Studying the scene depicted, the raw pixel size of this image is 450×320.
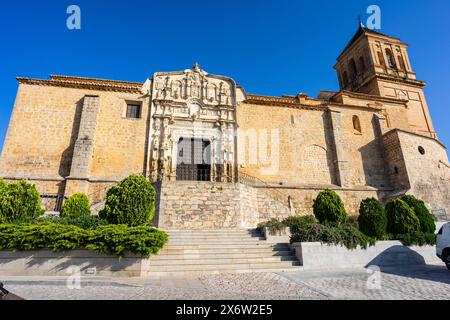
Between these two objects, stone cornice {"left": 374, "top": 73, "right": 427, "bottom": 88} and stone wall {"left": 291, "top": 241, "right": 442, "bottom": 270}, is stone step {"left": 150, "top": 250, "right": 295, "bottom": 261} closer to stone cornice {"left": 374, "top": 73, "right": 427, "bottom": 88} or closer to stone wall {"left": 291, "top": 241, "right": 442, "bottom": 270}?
stone wall {"left": 291, "top": 241, "right": 442, "bottom": 270}

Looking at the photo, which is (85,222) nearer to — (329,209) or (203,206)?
(203,206)

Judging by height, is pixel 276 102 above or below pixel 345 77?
below

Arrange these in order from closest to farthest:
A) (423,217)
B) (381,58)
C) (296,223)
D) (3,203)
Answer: (3,203) → (296,223) → (423,217) → (381,58)

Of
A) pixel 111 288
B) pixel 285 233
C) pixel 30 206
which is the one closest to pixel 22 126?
pixel 30 206

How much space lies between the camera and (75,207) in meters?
10.8

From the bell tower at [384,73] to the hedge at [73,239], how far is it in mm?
27313

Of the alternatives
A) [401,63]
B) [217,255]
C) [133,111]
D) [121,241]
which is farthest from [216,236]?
[401,63]

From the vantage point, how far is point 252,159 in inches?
709

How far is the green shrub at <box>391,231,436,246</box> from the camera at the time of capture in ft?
31.4

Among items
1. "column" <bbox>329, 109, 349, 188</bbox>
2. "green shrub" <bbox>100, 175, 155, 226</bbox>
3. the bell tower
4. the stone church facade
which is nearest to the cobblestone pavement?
"green shrub" <bbox>100, 175, 155, 226</bbox>

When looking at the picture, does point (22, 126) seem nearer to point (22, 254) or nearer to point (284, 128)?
point (22, 254)

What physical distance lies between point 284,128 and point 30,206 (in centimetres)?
1662

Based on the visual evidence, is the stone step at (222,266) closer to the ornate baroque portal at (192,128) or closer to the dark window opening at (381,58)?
the ornate baroque portal at (192,128)

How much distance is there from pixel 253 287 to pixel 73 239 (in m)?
5.06
